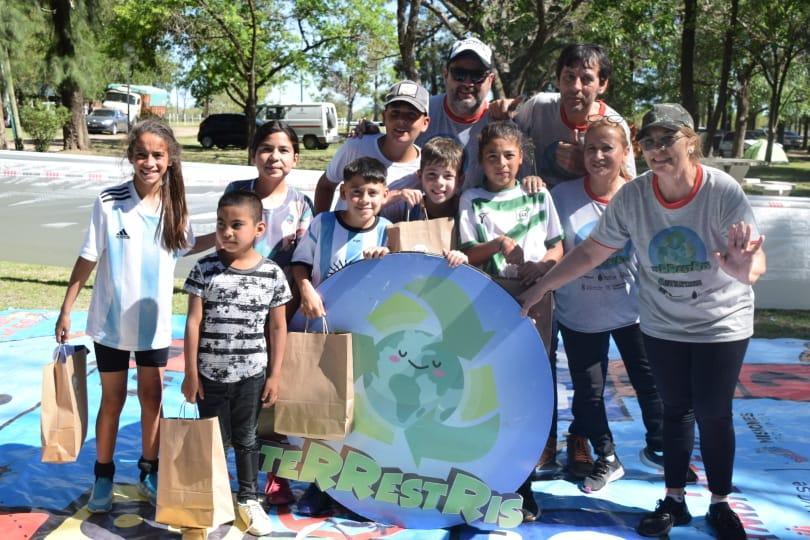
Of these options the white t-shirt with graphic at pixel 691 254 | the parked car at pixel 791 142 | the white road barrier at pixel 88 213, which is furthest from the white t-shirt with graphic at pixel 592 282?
the parked car at pixel 791 142

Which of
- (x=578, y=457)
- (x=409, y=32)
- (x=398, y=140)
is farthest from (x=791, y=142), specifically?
(x=398, y=140)

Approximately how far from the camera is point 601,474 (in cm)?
335

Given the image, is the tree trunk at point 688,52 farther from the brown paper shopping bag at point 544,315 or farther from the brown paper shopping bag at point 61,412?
the brown paper shopping bag at point 61,412

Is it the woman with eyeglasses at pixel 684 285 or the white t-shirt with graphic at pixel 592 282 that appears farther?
the white t-shirt with graphic at pixel 592 282

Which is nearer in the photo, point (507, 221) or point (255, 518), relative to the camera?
point (255, 518)

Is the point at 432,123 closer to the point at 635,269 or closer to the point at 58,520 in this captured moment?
the point at 635,269

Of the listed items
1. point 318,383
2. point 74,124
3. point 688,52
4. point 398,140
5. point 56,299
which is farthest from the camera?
→ point 74,124

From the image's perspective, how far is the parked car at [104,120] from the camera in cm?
3712

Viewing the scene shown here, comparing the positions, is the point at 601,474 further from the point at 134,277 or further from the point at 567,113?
the point at 134,277

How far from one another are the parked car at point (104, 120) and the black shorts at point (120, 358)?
36.9 m

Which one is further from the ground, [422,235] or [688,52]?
[688,52]

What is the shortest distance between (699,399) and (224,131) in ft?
96.8

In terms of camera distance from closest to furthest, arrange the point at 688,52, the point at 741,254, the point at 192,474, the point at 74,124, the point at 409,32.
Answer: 1. the point at 741,254
2. the point at 192,474
3. the point at 409,32
4. the point at 688,52
5. the point at 74,124

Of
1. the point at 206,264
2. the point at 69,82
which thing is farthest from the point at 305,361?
the point at 69,82
